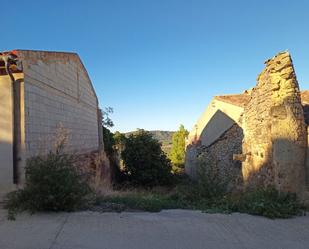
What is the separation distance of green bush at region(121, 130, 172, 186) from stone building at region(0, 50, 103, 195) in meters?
6.67

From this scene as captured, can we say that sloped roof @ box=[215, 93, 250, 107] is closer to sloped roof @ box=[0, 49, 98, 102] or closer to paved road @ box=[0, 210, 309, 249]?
sloped roof @ box=[0, 49, 98, 102]

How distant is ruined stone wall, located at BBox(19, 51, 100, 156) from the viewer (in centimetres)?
830

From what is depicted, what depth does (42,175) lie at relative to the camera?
19.4ft

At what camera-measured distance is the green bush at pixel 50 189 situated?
583cm

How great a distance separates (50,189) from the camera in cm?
584

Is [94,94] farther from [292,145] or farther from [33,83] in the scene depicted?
[292,145]

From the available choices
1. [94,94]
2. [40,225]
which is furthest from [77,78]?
[40,225]

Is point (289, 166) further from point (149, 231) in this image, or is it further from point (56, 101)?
point (56, 101)

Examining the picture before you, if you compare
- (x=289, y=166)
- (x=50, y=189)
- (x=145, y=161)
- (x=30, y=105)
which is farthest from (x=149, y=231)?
(x=145, y=161)

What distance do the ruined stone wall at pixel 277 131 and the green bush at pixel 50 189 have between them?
4.51m

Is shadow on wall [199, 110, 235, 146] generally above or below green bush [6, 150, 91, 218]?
above

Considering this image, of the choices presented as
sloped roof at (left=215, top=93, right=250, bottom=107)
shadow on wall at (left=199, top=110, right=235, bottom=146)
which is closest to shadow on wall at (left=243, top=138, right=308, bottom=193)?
shadow on wall at (left=199, top=110, right=235, bottom=146)

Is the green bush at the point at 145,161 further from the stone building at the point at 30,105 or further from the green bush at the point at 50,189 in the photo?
the green bush at the point at 50,189

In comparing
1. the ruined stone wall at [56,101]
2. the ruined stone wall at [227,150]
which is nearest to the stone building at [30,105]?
the ruined stone wall at [56,101]
